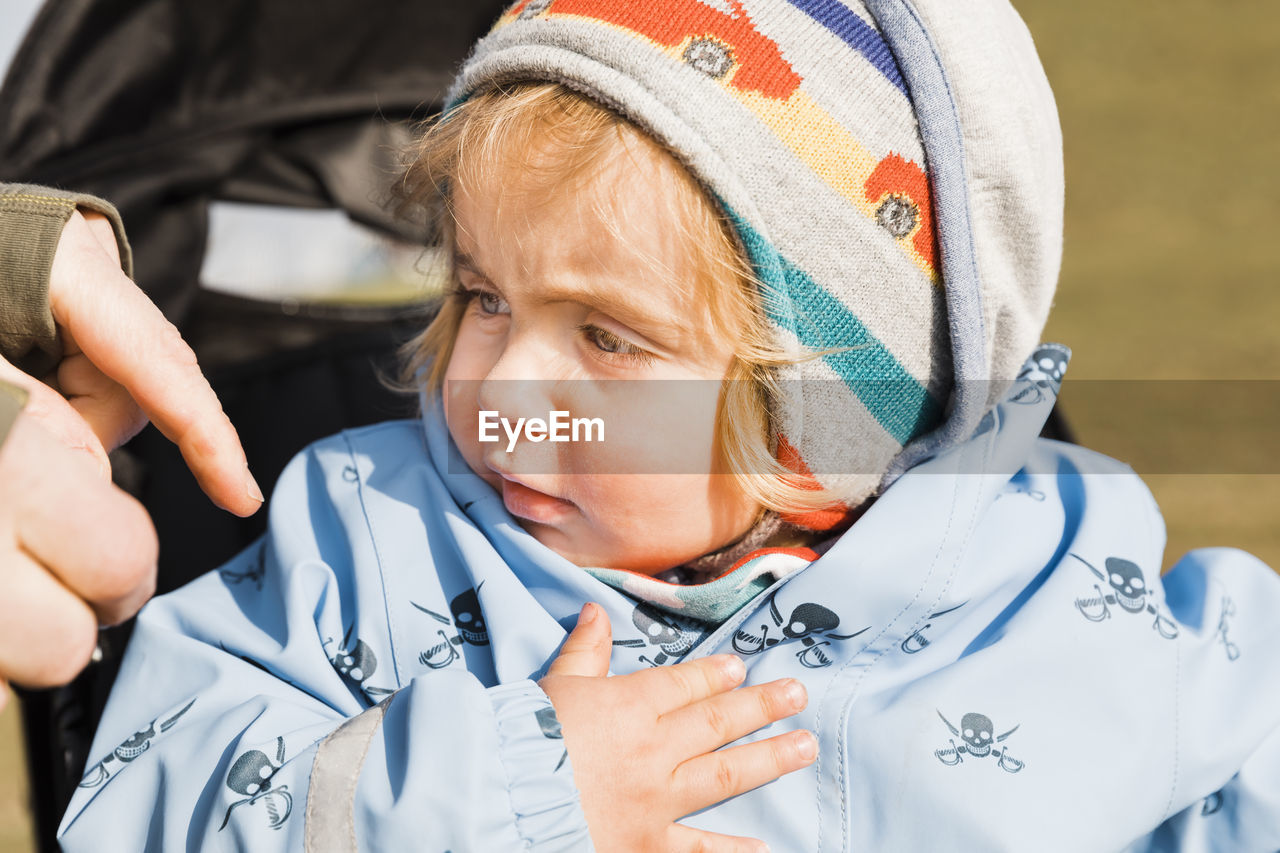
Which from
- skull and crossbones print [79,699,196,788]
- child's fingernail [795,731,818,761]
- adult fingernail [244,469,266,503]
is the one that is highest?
adult fingernail [244,469,266,503]

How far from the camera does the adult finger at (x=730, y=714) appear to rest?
0.95m

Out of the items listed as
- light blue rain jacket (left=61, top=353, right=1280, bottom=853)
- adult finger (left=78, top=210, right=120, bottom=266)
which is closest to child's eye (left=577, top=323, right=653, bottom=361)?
light blue rain jacket (left=61, top=353, right=1280, bottom=853)

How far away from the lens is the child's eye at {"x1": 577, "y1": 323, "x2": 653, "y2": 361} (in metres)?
1.02

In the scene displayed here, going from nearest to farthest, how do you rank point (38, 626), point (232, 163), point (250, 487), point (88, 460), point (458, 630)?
point (38, 626), point (88, 460), point (250, 487), point (458, 630), point (232, 163)

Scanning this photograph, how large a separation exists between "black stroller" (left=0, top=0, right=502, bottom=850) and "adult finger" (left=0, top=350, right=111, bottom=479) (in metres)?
0.48

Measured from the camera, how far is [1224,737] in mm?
1048

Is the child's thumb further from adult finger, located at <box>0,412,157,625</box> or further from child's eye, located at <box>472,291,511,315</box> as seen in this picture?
adult finger, located at <box>0,412,157,625</box>

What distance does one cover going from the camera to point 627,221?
970 millimetres

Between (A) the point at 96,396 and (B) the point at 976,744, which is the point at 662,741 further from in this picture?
(A) the point at 96,396

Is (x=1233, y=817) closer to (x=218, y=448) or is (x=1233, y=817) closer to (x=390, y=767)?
(x=390, y=767)

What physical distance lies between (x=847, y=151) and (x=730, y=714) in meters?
0.51

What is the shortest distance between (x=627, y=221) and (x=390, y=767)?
50 cm

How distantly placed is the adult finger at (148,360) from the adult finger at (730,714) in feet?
1.32

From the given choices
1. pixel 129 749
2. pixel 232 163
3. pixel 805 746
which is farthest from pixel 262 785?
pixel 232 163
